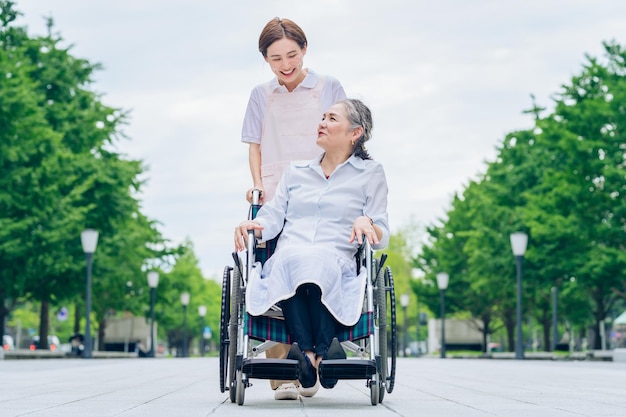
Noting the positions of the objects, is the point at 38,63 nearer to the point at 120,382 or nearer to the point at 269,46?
the point at 120,382

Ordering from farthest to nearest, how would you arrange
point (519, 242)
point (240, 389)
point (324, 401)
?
point (519, 242), point (324, 401), point (240, 389)

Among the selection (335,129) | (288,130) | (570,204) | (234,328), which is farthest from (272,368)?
(570,204)

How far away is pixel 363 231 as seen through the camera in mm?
6375

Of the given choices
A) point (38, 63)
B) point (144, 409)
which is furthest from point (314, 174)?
point (38, 63)

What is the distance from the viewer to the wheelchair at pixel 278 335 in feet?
19.5

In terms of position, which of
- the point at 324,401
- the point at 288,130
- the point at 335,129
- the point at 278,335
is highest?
the point at 288,130

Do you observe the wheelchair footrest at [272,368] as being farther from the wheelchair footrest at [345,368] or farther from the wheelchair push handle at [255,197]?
the wheelchair push handle at [255,197]

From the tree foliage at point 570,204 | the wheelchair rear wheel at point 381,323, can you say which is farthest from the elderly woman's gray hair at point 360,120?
the tree foliage at point 570,204

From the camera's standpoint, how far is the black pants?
616cm

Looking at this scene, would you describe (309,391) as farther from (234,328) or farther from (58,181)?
(58,181)

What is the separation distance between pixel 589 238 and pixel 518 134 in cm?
1122

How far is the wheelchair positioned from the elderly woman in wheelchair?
7 centimetres

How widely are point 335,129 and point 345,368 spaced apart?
169 cm

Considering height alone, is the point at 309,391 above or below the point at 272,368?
below
